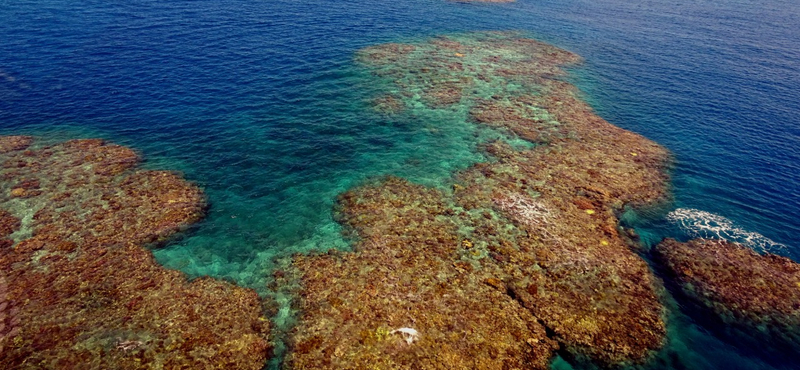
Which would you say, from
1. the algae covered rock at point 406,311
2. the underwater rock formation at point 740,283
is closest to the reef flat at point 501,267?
the algae covered rock at point 406,311

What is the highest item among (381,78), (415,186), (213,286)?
(381,78)

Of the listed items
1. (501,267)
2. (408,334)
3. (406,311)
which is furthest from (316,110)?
(408,334)

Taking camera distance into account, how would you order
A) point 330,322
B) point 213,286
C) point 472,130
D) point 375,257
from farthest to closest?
point 472,130
point 375,257
point 213,286
point 330,322

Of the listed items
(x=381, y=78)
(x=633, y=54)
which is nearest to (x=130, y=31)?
(x=381, y=78)

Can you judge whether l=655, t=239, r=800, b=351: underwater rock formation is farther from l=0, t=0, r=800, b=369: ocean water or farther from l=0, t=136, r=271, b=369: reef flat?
l=0, t=136, r=271, b=369: reef flat

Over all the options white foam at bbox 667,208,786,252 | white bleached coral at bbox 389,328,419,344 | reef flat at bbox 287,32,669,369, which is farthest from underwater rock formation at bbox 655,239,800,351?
white bleached coral at bbox 389,328,419,344

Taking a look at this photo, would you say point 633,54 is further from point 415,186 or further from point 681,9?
point 415,186
